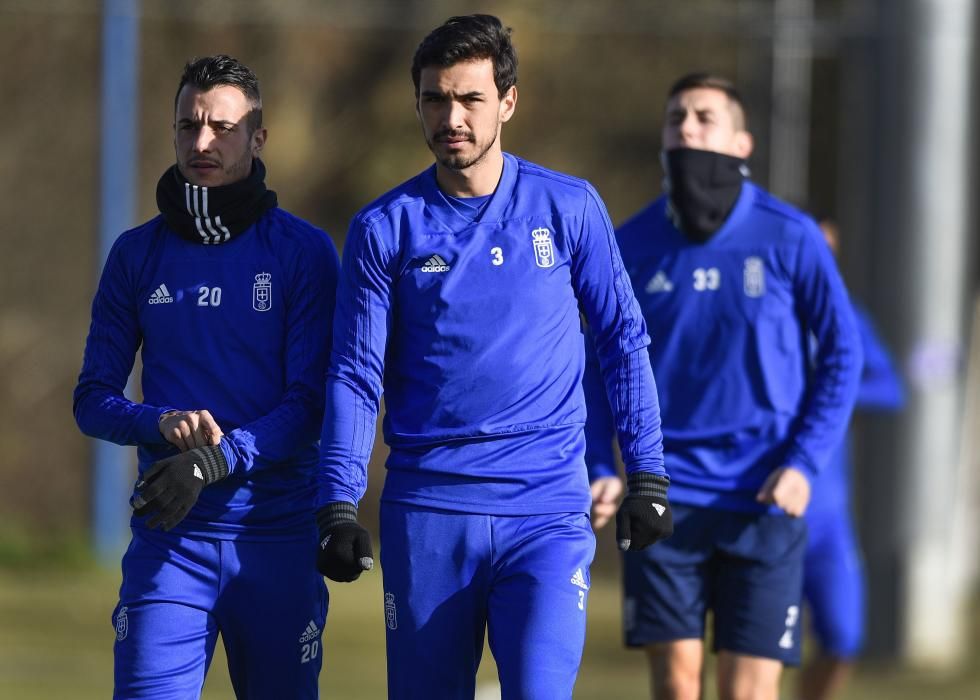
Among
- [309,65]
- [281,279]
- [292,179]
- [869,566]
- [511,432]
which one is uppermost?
[309,65]

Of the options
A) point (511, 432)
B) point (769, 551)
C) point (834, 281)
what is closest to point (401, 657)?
point (511, 432)

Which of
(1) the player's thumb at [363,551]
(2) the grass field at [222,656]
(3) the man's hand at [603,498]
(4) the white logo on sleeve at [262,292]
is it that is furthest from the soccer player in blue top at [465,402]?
(2) the grass field at [222,656]

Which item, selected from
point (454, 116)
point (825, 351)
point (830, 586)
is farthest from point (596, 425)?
point (830, 586)

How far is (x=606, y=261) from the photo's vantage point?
4676mm

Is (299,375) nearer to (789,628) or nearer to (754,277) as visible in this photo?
(754,277)

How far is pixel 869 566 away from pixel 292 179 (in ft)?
18.2

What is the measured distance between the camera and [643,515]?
14.9 feet

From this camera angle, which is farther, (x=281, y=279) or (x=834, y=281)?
(x=834, y=281)

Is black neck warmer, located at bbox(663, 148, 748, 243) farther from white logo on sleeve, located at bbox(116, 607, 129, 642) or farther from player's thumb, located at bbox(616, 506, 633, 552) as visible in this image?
white logo on sleeve, located at bbox(116, 607, 129, 642)

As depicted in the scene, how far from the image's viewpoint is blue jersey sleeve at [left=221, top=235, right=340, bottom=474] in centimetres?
460

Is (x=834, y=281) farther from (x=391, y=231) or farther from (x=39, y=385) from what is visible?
(x=39, y=385)

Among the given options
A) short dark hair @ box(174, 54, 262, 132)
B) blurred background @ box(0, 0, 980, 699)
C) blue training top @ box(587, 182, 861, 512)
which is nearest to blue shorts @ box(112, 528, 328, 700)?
short dark hair @ box(174, 54, 262, 132)

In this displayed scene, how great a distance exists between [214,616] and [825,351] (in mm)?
2235

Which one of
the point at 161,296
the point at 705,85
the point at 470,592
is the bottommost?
the point at 470,592
